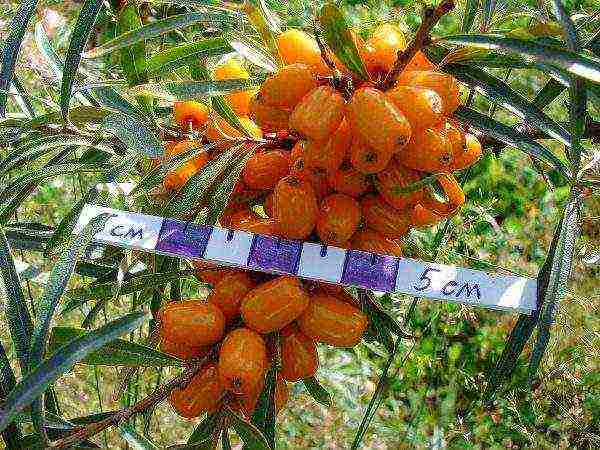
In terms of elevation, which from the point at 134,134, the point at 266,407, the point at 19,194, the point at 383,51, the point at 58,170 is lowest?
the point at 266,407

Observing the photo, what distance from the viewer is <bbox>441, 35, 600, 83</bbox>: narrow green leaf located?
29.2 inches

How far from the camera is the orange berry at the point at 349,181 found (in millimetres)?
879

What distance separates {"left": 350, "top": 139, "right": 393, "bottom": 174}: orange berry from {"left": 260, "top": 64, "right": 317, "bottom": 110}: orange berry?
A: 0.08 metres

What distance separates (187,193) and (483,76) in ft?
1.36

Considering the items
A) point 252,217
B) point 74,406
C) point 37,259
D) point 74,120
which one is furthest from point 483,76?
point 37,259

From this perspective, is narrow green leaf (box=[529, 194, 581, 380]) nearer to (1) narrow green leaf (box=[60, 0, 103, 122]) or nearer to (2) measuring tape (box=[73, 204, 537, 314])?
(2) measuring tape (box=[73, 204, 537, 314])

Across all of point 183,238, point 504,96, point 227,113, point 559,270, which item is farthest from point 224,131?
point 559,270

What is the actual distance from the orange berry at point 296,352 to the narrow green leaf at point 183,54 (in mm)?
416

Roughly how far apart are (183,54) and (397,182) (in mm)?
390

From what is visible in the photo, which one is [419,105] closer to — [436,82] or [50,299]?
[436,82]

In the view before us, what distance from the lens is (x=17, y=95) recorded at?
1.25 metres

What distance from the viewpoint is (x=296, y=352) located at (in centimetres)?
93

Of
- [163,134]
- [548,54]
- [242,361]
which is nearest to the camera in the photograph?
[548,54]

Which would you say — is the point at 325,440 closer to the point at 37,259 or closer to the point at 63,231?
the point at 37,259
